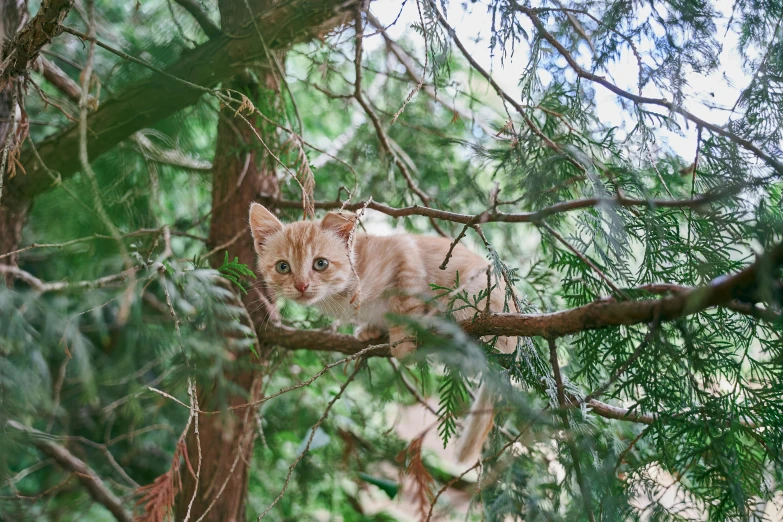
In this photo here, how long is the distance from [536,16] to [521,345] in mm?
843

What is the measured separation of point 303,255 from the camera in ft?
7.10

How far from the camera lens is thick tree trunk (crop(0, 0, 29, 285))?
1714 mm

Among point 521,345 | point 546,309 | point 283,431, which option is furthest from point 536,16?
point 283,431

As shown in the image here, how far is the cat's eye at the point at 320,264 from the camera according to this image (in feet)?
7.22

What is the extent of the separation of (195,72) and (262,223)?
600mm

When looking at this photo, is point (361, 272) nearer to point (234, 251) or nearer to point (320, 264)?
point (320, 264)

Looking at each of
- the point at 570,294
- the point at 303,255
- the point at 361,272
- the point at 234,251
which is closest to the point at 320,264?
the point at 303,255

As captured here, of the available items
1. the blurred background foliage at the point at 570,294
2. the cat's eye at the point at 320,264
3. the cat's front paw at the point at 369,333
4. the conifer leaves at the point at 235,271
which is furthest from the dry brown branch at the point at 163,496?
the cat's front paw at the point at 369,333

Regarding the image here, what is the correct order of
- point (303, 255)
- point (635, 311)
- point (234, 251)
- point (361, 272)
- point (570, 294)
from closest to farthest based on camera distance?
point (635, 311) < point (570, 294) < point (303, 255) < point (361, 272) < point (234, 251)

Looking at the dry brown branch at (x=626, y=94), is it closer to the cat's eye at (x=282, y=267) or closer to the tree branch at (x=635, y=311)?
the tree branch at (x=635, y=311)

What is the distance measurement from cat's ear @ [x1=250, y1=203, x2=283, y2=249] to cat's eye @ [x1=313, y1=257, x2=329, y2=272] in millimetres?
195

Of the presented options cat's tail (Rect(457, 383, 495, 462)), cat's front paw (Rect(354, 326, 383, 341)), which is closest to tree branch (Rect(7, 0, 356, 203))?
cat's front paw (Rect(354, 326, 383, 341))

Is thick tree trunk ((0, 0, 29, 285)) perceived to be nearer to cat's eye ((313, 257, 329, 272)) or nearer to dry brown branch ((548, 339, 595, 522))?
cat's eye ((313, 257, 329, 272))

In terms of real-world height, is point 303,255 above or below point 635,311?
above
